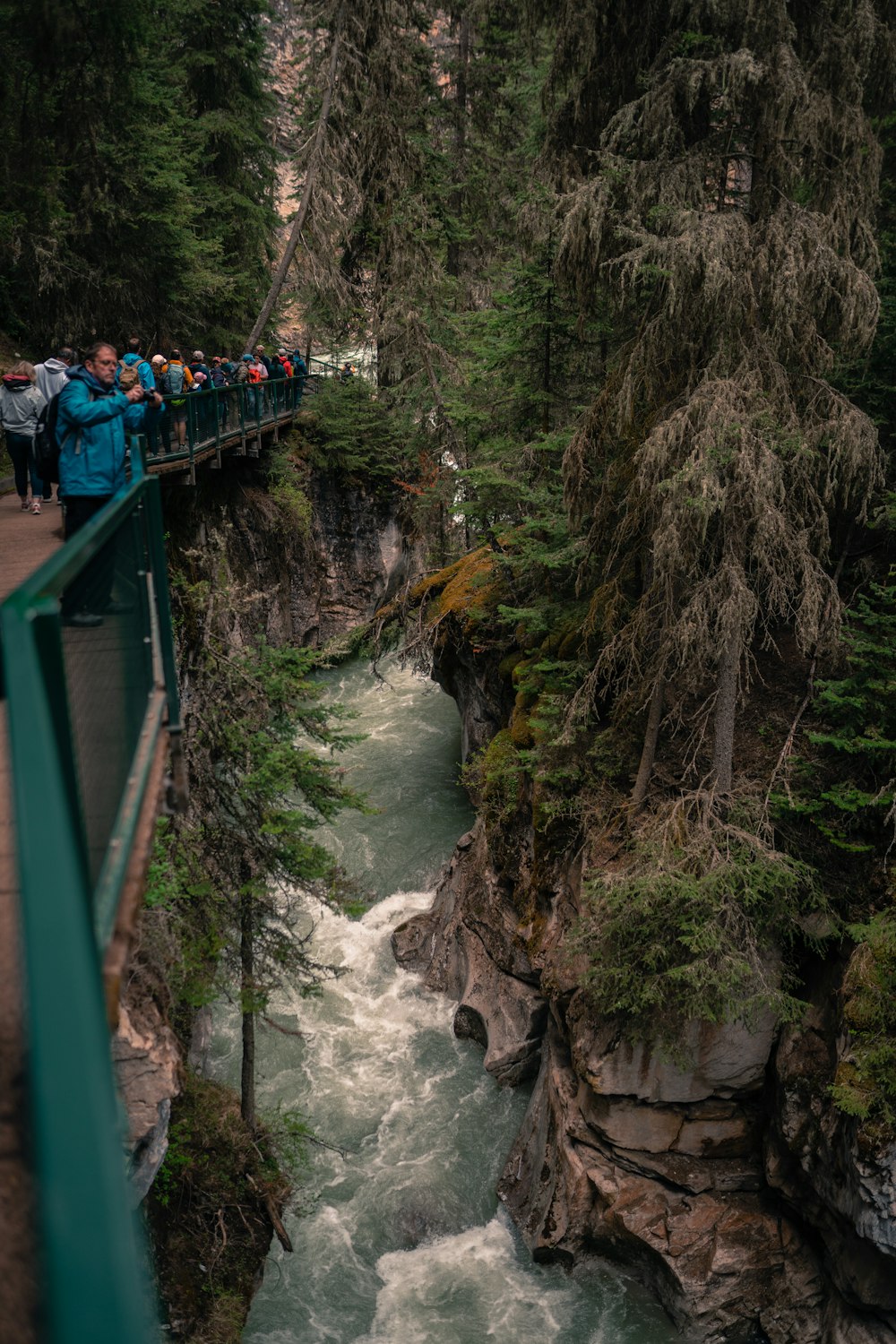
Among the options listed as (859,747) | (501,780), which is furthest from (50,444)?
(501,780)

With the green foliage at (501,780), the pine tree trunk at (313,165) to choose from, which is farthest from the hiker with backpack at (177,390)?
the green foliage at (501,780)

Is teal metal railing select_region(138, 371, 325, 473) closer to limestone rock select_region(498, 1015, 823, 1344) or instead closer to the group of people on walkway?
the group of people on walkway

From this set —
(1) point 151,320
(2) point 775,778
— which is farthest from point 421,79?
(2) point 775,778

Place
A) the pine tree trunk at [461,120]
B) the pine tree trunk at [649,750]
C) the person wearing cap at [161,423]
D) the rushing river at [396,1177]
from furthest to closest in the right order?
1. the pine tree trunk at [461,120]
2. the person wearing cap at [161,423]
3. the pine tree trunk at [649,750]
4. the rushing river at [396,1177]

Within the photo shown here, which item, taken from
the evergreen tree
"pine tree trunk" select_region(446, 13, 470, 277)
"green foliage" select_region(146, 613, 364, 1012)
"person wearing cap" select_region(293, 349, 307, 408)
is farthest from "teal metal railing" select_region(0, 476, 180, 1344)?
"pine tree trunk" select_region(446, 13, 470, 277)

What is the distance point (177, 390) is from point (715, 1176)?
47.2 feet

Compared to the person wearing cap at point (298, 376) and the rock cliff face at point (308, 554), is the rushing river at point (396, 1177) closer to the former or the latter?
the rock cliff face at point (308, 554)

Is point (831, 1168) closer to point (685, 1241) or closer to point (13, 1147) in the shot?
point (685, 1241)

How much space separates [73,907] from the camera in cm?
166

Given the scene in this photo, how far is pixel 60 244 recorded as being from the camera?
1766 centimetres

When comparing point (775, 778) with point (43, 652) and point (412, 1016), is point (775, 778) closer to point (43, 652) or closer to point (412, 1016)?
point (412, 1016)

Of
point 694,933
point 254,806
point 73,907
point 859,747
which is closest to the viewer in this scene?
point 73,907

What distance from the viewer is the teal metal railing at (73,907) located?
4.01 ft

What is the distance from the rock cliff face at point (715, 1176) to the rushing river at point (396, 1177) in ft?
1.84
